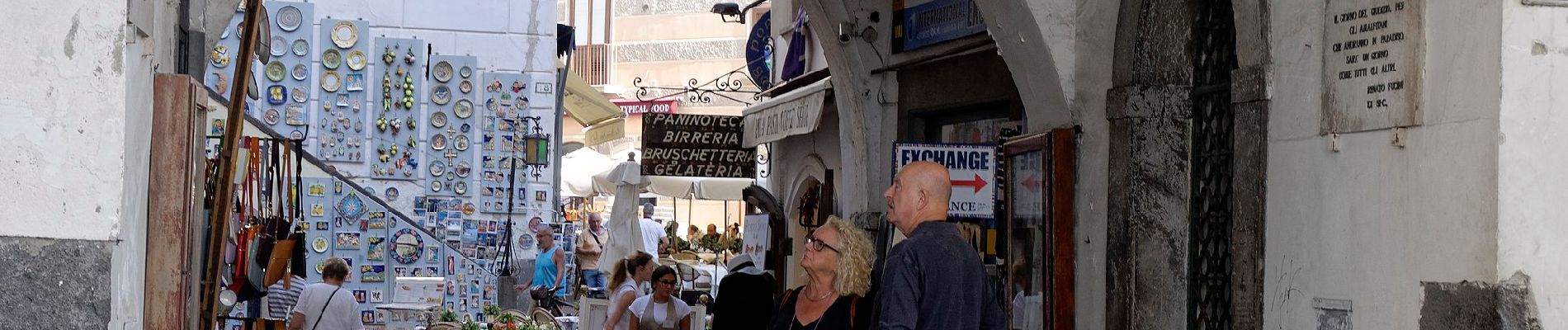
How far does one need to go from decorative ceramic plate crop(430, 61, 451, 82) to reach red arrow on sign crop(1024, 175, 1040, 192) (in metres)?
11.9

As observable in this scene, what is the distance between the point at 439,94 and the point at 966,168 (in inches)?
437

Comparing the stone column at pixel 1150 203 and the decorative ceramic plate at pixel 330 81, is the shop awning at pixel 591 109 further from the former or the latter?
the stone column at pixel 1150 203

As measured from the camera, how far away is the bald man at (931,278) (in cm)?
471

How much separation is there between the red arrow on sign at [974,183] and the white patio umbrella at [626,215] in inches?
358

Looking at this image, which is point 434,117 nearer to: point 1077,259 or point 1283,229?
point 1077,259

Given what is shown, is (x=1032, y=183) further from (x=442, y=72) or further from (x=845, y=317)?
(x=442, y=72)

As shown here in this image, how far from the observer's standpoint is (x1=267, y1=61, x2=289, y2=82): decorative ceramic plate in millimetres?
17984

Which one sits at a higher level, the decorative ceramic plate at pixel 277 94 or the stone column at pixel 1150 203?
the decorative ceramic plate at pixel 277 94

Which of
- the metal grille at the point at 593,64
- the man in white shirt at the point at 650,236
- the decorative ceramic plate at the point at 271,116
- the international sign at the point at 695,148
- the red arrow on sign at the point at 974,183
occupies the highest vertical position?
the metal grille at the point at 593,64

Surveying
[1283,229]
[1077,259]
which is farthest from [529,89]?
[1283,229]

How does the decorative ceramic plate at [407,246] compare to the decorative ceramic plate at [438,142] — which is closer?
the decorative ceramic plate at [407,246]

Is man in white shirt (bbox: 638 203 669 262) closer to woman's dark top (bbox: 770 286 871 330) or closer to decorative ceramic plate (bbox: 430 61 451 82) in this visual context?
decorative ceramic plate (bbox: 430 61 451 82)

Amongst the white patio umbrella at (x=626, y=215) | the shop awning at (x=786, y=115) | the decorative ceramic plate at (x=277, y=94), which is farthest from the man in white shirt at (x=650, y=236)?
the decorative ceramic plate at (x=277, y=94)

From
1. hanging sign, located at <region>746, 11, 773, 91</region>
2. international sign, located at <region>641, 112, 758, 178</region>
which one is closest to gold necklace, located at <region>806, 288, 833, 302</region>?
international sign, located at <region>641, 112, 758, 178</region>
